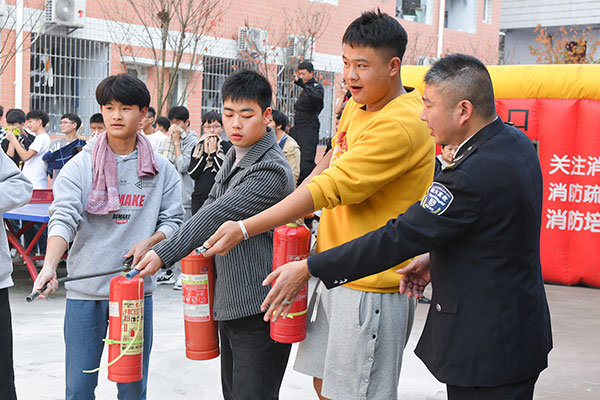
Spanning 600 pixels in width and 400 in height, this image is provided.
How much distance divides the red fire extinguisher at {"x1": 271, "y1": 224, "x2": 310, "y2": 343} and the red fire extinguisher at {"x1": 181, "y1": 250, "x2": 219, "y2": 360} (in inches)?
12.4

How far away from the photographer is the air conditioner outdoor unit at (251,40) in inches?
629

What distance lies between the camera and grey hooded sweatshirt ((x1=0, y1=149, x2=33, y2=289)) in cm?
291

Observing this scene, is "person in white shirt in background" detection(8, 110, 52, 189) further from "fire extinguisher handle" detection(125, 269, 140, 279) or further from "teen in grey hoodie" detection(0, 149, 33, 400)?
"fire extinguisher handle" detection(125, 269, 140, 279)

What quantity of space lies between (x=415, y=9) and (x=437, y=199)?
20059 mm

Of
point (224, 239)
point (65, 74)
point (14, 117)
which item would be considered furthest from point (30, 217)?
point (65, 74)

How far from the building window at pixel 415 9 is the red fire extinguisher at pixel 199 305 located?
19.2 metres

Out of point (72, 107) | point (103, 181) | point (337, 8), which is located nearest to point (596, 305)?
point (103, 181)

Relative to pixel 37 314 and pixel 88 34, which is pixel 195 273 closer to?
pixel 37 314

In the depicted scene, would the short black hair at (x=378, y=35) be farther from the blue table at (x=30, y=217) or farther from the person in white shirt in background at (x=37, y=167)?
the person in white shirt in background at (x=37, y=167)

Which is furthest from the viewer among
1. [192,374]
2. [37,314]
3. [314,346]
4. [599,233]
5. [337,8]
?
[337,8]

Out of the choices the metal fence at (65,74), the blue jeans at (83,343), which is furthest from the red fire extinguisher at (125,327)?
the metal fence at (65,74)

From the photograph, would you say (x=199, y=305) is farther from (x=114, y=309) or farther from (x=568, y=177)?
(x=568, y=177)

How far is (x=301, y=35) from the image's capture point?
56.5 ft

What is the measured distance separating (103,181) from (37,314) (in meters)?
3.54
